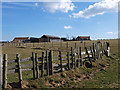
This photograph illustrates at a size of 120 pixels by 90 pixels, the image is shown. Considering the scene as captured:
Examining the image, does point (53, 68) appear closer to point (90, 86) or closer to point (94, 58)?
point (90, 86)

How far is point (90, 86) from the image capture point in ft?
23.7

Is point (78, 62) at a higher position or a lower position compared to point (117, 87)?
higher

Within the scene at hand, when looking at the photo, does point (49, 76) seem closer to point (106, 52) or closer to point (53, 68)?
point (53, 68)

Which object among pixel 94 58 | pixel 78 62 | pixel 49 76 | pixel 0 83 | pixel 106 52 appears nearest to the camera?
pixel 0 83

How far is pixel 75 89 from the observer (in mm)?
6781

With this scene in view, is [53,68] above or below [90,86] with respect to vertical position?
above

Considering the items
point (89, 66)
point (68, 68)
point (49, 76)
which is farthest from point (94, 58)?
point (49, 76)

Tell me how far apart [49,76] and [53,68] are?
3.28 ft

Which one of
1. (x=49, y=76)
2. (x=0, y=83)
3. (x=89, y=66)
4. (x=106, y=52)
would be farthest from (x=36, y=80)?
(x=106, y=52)

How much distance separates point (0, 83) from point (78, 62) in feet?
20.6

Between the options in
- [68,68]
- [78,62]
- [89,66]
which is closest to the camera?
[68,68]

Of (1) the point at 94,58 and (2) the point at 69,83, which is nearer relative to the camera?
(2) the point at 69,83

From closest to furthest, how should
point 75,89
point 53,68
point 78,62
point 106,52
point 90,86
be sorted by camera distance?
point 75,89 < point 90,86 < point 53,68 < point 78,62 < point 106,52

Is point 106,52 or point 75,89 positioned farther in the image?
point 106,52
